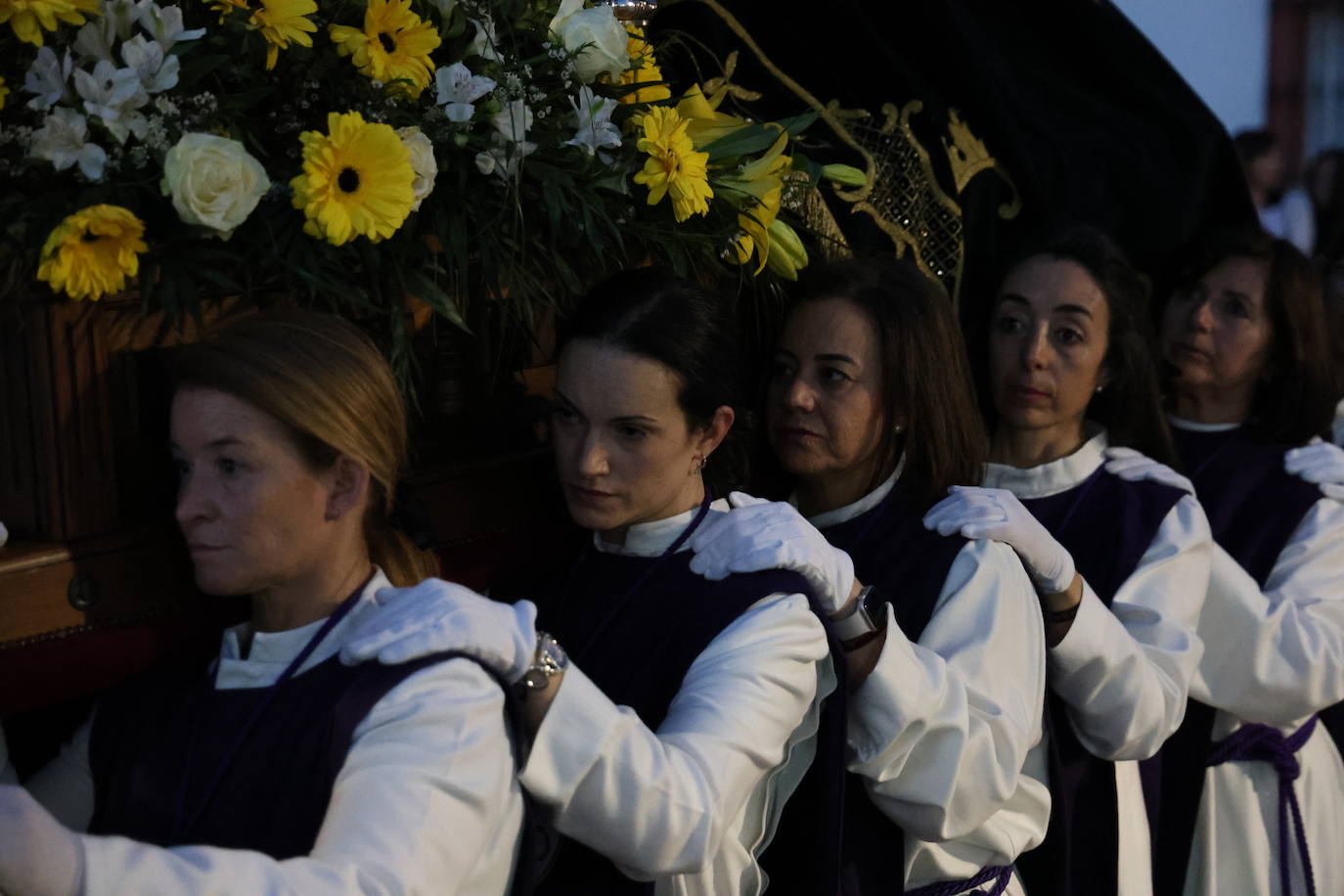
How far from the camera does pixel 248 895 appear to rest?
1.45 meters

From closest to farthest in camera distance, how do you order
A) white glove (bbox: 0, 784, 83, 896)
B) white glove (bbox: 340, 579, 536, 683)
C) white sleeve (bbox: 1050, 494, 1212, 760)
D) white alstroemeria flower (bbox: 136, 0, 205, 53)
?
white glove (bbox: 0, 784, 83, 896)
white glove (bbox: 340, 579, 536, 683)
white alstroemeria flower (bbox: 136, 0, 205, 53)
white sleeve (bbox: 1050, 494, 1212, 760)

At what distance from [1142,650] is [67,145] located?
5.60 feet

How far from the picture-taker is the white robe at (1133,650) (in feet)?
8.11

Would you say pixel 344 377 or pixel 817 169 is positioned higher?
pixel 817 169

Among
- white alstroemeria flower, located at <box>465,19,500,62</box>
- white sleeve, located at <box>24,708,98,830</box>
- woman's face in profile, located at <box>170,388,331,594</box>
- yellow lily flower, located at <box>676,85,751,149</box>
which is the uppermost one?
white alstroemeria flower, located at <box>465,19,500,62</box>

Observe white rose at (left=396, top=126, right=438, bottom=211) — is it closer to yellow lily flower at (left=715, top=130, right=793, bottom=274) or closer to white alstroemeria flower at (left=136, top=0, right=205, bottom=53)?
white alstroemeria flower at (left=136, top=0, right=205, bottom=53)

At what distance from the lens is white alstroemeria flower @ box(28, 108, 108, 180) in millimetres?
1703

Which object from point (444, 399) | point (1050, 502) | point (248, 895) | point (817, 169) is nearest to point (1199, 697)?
point (1050, 502)

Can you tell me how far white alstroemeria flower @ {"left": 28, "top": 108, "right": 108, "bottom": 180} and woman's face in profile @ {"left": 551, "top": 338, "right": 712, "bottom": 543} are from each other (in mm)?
634

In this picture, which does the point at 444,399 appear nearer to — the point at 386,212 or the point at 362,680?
the point at 386,212

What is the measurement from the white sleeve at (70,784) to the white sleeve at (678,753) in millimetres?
526

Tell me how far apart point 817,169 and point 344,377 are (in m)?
0.97

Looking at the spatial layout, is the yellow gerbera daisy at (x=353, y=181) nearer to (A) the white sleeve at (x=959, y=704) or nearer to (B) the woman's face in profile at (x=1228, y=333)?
(A) the white sleeve at (x=959, y=704)

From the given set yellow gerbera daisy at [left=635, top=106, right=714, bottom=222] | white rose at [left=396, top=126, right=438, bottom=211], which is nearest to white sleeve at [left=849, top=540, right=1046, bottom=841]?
yellow gerbera daisy at [left=635, top=106, right=714, bottom=222]
